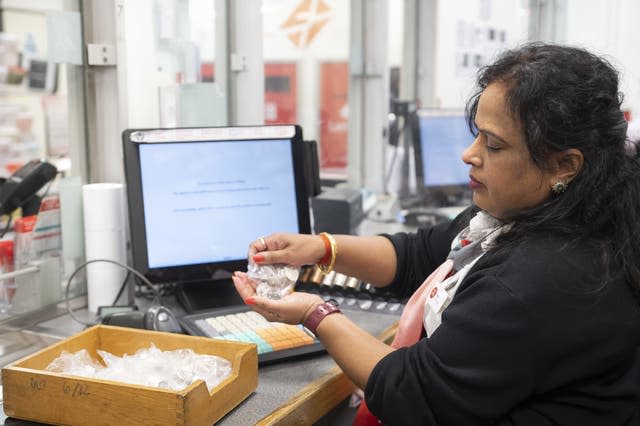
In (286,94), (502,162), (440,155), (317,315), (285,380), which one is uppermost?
(286,94)

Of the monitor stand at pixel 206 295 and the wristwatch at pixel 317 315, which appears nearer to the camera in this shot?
the wristwatch at pixel 317 315

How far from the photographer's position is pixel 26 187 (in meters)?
1.64

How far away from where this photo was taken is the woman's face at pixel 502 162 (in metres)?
1.08

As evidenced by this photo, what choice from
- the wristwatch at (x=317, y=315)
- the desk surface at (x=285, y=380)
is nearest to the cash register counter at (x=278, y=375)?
the desk surface at (x=285, y=380)

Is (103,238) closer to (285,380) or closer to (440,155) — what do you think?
(285,380)

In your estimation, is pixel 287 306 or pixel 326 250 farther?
pixel 326 250

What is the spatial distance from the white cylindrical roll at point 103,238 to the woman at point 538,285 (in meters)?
0.65

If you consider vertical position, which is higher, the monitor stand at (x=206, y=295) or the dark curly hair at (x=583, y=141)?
the dark curly hair at (x=583, y=141)

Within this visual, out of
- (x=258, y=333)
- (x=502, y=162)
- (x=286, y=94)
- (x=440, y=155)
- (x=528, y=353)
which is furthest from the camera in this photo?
(x=286, y=94)

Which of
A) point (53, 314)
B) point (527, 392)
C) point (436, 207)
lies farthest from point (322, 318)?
point (436, 207)

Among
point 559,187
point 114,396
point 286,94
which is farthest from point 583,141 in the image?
point 286,94

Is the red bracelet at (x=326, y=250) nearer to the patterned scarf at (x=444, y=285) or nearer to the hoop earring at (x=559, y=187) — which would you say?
the patterned scarf at (x=444, y=285)

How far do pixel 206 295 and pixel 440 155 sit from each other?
1620 mm

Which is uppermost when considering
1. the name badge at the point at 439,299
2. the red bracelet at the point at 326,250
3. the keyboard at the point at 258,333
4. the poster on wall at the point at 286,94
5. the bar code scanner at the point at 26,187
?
the poster on wall at the point at 286,94
